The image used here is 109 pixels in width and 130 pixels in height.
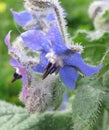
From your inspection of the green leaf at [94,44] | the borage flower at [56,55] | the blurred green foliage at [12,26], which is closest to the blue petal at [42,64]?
the borage flower at [56,55]

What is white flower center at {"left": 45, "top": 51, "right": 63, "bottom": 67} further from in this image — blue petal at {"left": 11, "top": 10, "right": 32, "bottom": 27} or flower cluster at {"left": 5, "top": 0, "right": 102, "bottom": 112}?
blue petal at {"left": 11, "top": 10, "right": 32, "bottom": 27}

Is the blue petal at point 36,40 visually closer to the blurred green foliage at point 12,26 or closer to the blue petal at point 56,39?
the blue petal at point 56,39

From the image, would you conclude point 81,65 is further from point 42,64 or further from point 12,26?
point 12,26

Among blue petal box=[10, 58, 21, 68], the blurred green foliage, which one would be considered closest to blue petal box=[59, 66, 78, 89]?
blue petal box=[10, 58, 21, 68]

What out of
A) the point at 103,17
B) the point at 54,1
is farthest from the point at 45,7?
the point at 103,17

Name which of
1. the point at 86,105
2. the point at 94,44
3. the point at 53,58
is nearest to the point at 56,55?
the point at 53,58

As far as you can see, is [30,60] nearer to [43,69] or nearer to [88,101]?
[43,69]

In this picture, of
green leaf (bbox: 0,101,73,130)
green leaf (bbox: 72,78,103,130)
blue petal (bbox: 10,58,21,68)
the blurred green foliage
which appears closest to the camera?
green leaf (bbox: 72,78,103,130)
